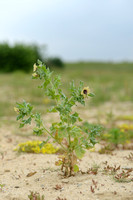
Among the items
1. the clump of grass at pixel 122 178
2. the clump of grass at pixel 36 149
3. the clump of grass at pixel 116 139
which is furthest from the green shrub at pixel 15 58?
the clump of grass at pixel 122 178

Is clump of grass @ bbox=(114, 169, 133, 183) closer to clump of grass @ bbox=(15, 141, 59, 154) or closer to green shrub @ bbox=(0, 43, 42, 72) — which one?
clump of grass @ bbox=(15, 141, 59, 154)

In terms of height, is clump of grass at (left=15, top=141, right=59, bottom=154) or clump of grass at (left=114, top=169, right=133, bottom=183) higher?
clump of grass at (left=15, top=141, right=59, bottom=154)

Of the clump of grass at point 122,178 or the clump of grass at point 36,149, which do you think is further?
the clump of grass at point 36,149

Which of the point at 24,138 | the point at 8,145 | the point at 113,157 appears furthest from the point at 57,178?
the point at 24,138

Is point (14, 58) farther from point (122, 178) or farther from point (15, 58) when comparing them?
point (122, 178)

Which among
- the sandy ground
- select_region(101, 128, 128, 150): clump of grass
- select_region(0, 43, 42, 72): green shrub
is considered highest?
select_region(0, 43, 42, 72): green shrub

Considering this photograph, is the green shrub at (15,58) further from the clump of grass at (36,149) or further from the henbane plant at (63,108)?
the henbane plant at (63,108)

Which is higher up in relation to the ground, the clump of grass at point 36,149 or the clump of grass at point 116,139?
the clump of grass at point 116,139

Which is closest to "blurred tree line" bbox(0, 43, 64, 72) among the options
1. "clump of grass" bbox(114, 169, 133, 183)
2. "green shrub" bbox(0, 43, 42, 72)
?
"green shrub" bbox(0, 43, 42, 72)
